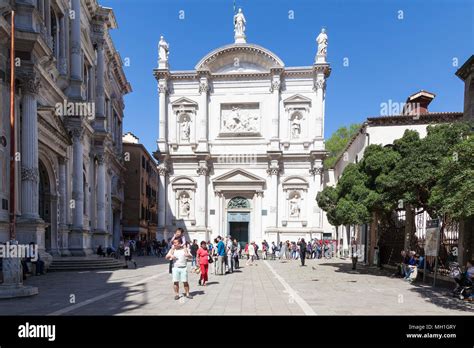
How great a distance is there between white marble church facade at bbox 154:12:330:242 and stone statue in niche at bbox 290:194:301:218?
0.10 metres

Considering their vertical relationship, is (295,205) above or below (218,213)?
above

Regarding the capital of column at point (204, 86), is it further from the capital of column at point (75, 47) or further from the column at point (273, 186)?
the capital of column at point (75, 47)

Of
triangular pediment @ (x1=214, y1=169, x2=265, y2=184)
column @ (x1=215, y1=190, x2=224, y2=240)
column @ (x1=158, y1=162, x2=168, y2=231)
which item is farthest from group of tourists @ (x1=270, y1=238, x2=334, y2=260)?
column @ (x1=158, y1=162, x2=168, y2=231)

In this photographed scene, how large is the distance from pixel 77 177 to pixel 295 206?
2136 cm

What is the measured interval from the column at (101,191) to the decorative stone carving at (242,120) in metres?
14.3

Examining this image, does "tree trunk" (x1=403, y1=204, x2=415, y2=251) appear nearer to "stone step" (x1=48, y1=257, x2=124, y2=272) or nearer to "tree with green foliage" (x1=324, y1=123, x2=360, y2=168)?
"stone step" (x1=48, y1=257, x2=124, y2=272)

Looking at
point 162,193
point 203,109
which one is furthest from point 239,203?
point 203,109

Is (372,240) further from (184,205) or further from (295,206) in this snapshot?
(184,205)

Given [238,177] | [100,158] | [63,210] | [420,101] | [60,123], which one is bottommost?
[63,210]

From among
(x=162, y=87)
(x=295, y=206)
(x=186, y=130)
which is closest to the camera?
(x=295, y=206)

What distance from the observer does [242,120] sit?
39.0 meters

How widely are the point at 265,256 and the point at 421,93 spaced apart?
19.1 m
